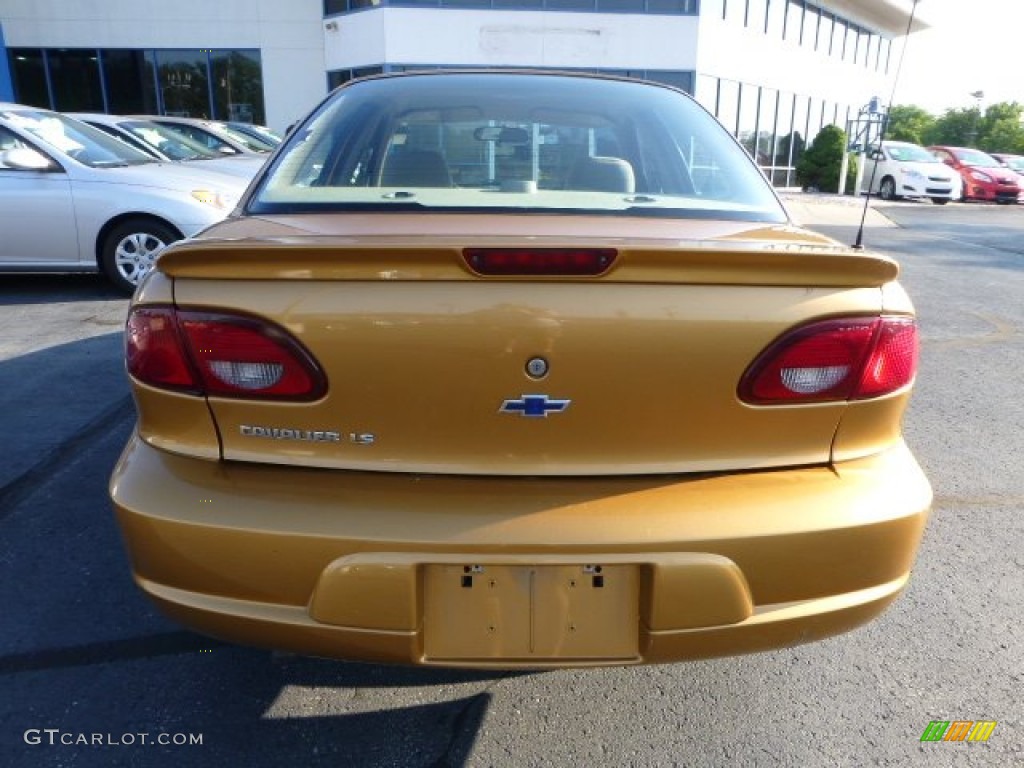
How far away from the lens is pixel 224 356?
161 centimetres

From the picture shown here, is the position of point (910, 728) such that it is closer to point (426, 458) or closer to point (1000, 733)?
point (1000, 733)

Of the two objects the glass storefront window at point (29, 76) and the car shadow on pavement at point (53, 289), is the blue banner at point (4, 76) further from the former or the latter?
the car shadow on pavement at point (53, 289)

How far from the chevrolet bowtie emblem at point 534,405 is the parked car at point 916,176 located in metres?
21.4

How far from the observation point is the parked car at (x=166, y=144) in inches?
333

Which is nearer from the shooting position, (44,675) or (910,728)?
(910,728)

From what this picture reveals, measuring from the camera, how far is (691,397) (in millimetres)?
1589

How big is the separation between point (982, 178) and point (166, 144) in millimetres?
22239

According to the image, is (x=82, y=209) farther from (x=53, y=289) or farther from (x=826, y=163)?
(x=826, y=163)

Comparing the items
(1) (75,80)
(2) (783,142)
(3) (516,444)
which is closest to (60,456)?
(3) (516,444)

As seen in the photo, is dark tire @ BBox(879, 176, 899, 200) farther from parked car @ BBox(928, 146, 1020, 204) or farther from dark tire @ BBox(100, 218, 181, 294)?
dark tire @ BBox(100, 218, 181, 294)

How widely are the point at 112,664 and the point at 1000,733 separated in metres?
2.39

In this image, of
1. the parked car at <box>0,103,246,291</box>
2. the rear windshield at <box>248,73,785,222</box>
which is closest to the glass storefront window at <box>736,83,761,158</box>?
the parked car at <box>0,103,246,291</box>

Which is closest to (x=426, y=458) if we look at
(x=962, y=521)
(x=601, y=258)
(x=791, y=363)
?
(x=601, y=258)

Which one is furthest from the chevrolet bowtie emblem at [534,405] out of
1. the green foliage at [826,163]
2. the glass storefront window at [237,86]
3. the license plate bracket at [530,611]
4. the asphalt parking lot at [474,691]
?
the green foliage at [826,163]
